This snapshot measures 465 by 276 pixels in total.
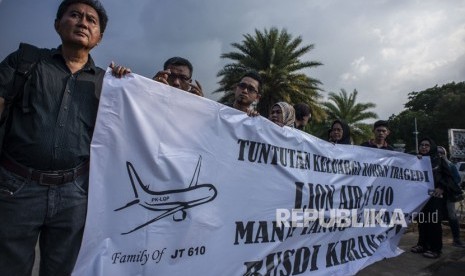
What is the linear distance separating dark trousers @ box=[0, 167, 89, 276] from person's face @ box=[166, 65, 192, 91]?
1.73 m

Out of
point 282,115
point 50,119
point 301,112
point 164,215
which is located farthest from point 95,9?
point 301,112

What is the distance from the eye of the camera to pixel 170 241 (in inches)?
92.9

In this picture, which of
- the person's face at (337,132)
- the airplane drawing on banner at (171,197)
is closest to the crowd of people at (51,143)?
the airplane drawing on banner at (171,197)

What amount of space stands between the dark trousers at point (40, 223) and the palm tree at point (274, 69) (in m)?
19.3

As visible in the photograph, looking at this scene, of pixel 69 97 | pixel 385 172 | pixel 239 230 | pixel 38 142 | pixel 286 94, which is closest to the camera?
pixel 38 142

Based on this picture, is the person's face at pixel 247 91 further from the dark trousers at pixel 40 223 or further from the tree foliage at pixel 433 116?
the tree foliage at pixel 433 116

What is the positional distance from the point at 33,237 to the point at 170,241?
84cm

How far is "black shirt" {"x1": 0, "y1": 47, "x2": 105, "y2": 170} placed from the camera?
1.78m

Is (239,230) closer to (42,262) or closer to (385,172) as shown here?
(42,262)

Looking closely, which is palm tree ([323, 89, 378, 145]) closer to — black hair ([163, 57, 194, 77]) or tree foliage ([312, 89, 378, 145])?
tree foliage ([312, 89, 378, 145])

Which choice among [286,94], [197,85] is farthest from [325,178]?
[286,94]

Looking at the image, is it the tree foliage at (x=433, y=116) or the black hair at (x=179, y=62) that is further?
the tree foliage at (x=433, y=116)

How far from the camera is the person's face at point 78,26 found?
6.45ft

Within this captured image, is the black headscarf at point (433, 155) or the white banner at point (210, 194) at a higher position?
the black headscarf at point (433, 155)
